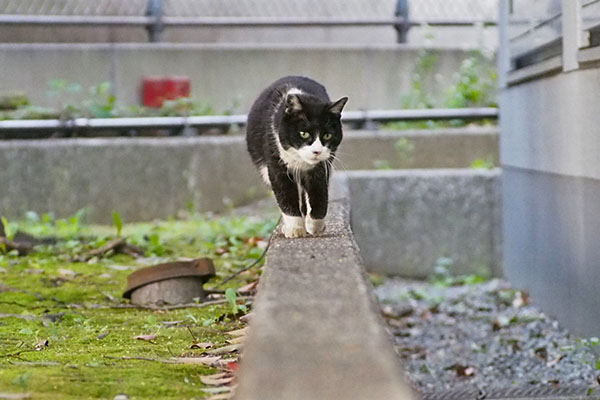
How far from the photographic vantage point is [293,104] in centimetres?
406

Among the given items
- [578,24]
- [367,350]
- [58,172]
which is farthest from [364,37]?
[367,350]

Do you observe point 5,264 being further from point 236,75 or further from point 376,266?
point 236,75

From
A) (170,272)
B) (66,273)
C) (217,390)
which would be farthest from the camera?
(66,273)

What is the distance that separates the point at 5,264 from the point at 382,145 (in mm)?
4803

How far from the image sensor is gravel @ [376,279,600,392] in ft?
18.0

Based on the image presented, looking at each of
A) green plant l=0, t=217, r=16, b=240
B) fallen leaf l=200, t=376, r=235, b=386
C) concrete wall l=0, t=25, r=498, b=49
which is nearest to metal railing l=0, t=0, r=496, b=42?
concrete wall l=0, t=25, r=498, b=49

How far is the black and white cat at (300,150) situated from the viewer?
4.06 m

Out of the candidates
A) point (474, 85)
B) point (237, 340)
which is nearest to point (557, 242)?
point (237, 340)

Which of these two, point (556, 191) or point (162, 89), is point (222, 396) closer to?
point (556, 191)

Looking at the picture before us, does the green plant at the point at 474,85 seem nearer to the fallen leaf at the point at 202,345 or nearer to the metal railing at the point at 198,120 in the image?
the metal railing at the point at 198,120

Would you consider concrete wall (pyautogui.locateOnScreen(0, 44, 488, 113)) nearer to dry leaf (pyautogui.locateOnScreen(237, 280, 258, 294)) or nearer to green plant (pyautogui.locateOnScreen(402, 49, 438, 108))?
green plant (pyautogui.locateOnScreen(402, 49, 438, 108))

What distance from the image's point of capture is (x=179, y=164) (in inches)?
361

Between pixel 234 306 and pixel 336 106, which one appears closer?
pixel 234 306

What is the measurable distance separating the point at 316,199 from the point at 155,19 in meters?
6.91
